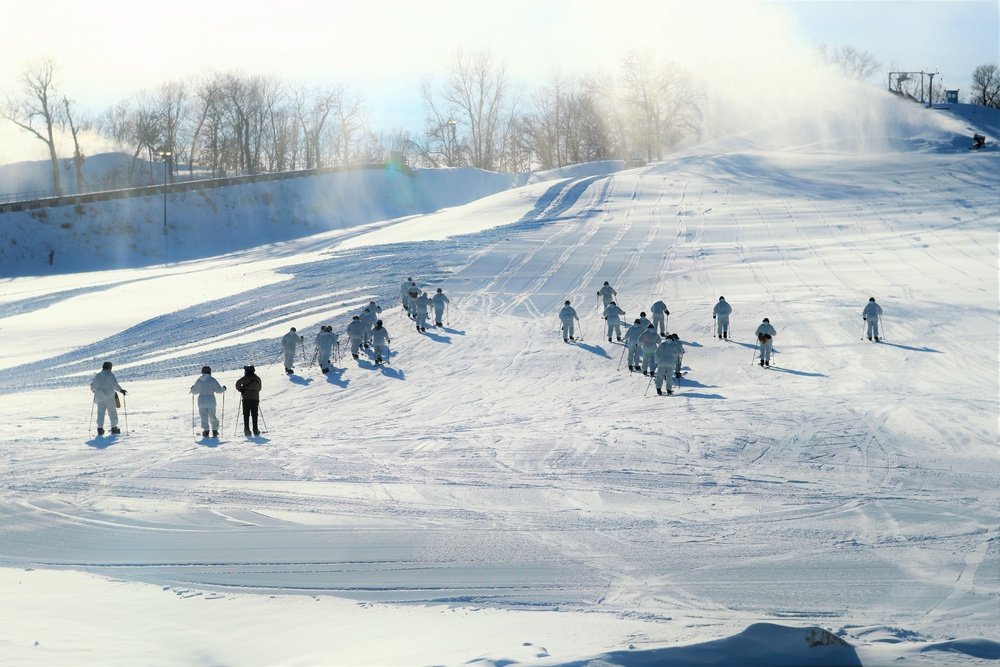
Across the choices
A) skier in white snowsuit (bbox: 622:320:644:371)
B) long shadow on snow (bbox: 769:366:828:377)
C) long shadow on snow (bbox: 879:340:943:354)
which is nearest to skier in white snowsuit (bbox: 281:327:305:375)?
skier in white snowsuit (bbox: 622:320:644:371)

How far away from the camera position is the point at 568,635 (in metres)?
7.58

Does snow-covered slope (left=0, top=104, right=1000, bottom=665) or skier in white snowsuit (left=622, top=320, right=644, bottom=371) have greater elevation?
skier in white snowsuit (left=622, top=320, right=644, bottom=371)

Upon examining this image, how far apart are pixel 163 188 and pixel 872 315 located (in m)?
46.4

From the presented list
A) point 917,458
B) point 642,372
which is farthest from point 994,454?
point 642,372

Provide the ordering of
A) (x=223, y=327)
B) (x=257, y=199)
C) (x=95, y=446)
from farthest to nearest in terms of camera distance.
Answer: (x=257, y=199) → (x=223, y=327) → (x=95, y=446)

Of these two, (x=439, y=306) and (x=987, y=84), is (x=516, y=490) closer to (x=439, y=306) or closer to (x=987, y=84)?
(x=439, y=306)

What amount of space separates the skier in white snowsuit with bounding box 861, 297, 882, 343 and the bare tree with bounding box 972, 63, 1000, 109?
318ft

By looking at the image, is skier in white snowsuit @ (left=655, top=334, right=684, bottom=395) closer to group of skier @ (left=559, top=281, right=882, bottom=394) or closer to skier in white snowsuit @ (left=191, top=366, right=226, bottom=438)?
group of skier @ (left=559, top=281, right=882, bottom=394)

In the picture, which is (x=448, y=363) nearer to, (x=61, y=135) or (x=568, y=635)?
(x=568, y=635)

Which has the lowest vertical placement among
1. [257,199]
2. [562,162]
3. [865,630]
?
[865,630]

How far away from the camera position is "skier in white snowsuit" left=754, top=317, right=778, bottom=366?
1980cm

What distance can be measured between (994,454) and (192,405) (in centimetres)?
1381

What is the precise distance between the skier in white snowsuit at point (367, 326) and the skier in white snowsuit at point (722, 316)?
8863 millimetres

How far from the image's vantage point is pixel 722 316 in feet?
75.2
